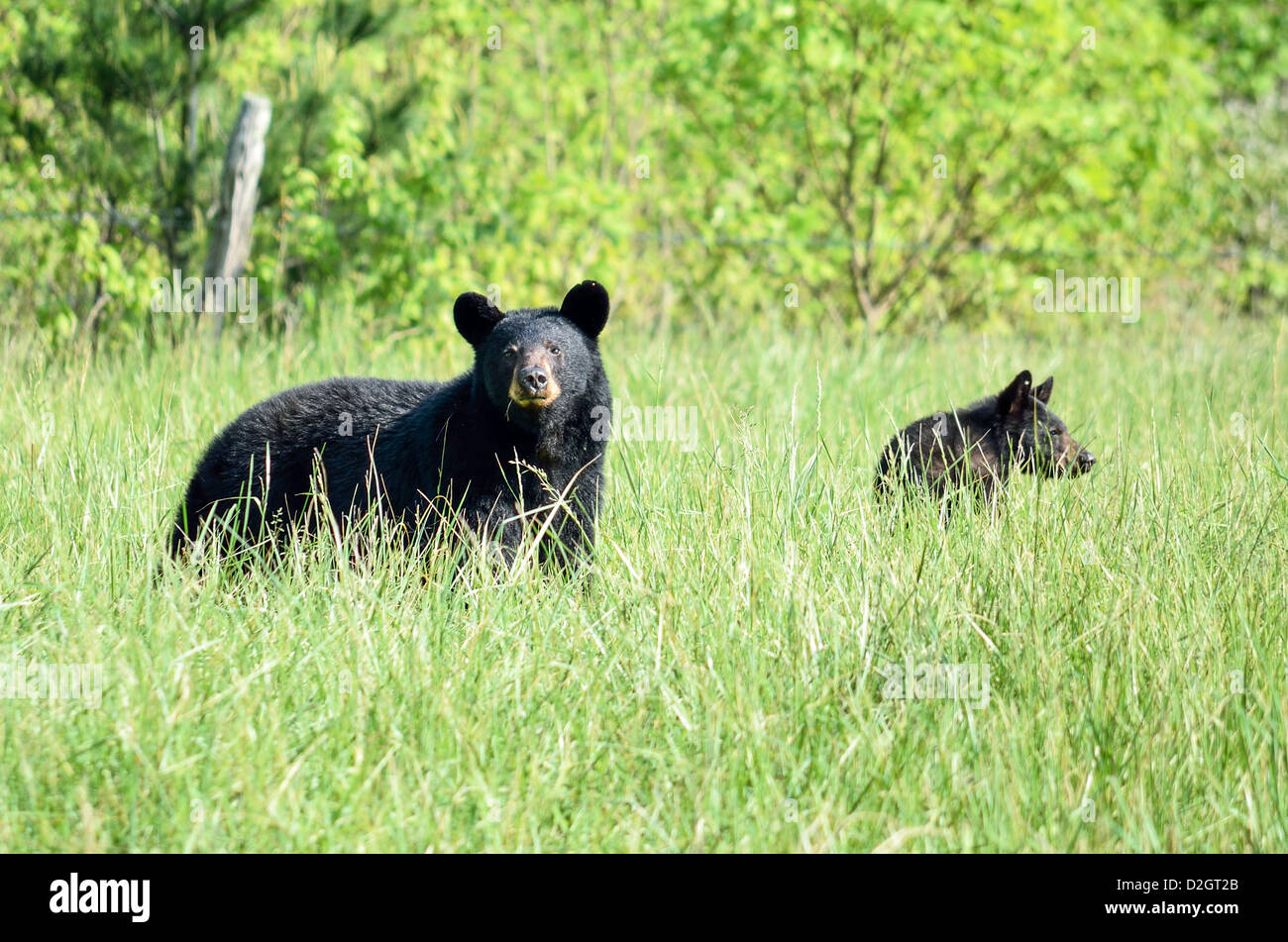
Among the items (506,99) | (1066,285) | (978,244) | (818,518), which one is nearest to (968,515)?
(818,518)

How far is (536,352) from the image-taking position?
422 centimetres

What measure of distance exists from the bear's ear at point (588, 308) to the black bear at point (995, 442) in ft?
4.62

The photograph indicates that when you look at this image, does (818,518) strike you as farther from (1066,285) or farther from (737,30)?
(1066,285)

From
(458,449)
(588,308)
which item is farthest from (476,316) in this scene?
(458,449)

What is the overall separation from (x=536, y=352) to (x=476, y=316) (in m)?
0.44

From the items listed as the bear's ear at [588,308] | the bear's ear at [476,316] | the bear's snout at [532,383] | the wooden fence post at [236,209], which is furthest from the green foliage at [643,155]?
the bear's snout at [532,383]

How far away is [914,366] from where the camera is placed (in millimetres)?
7816

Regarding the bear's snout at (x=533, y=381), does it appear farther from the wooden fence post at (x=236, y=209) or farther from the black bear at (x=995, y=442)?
the wooden fence post at (x=236, y=209)

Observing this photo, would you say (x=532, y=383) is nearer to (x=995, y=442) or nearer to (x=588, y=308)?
(x=588, y=308)

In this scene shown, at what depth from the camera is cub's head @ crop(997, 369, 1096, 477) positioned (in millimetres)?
5414

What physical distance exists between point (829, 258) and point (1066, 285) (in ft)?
8.41

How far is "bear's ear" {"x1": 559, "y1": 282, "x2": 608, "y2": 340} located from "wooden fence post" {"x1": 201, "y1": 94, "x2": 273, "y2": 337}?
166 inches

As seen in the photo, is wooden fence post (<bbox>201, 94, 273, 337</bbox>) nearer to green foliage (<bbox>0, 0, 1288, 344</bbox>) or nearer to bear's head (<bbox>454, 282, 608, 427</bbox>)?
green foliage (<bbox>0, 0, 1288, 344</bbox>)

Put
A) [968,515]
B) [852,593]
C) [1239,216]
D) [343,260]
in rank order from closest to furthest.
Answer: [852,593]
[968,515]
[343,260]
[1239,216]
